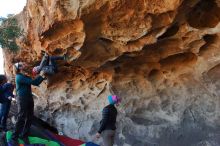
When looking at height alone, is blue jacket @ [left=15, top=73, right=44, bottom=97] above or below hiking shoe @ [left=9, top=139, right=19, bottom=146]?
above

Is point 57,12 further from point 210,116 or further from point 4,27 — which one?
point 210,116

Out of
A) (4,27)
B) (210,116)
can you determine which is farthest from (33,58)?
(210,116)

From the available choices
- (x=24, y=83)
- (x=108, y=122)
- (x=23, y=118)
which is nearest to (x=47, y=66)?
(x=24, y=83)

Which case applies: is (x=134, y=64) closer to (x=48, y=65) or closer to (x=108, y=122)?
(x=108, y=122)

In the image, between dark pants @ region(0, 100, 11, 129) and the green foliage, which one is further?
the green foliage

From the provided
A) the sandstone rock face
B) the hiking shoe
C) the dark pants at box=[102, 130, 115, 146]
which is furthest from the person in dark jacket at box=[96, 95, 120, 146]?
the hiking shoe

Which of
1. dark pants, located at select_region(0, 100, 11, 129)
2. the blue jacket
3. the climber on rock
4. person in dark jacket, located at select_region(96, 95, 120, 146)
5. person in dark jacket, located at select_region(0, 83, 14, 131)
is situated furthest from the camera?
dark pants, located at select_region(0, 100, 11, 129)

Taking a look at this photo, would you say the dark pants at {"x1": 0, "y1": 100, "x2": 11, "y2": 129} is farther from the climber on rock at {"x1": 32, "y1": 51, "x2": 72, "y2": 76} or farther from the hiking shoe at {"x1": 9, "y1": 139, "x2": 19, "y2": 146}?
the climber on rock at {"x1": 32, "y1": 51, "x2": 72, "y2": 76}

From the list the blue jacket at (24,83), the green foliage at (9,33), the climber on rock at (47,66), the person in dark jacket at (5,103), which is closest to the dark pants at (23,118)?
the blue jacket at (24,83)

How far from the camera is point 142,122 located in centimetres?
977

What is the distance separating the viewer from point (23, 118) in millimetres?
7809

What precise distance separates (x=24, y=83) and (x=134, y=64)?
2.81 metres

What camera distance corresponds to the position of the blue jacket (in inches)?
300

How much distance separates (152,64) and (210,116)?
1.63 m
